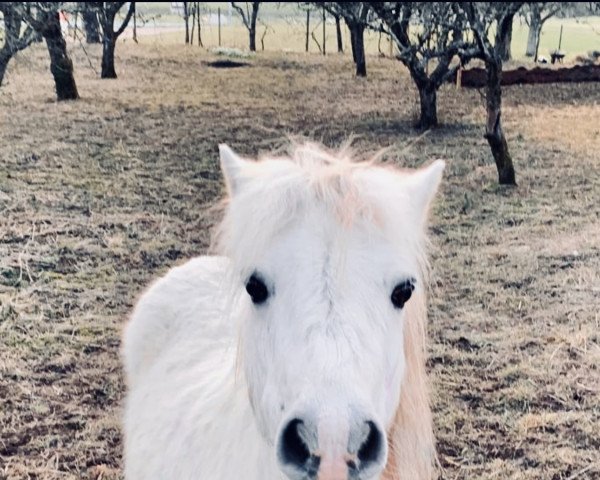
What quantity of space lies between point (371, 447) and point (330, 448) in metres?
0.10

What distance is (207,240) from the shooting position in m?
6.30

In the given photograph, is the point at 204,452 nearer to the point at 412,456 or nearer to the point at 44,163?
the point at 412,456

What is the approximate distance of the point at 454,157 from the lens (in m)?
9.52

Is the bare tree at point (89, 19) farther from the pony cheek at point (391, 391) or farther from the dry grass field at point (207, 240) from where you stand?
the pony cheek at point (391, 391)

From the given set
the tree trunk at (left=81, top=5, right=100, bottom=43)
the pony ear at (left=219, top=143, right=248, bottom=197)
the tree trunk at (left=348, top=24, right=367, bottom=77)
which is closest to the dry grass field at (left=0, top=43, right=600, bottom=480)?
the pony ear at (left=219, top=143, right=248, bottom=197)

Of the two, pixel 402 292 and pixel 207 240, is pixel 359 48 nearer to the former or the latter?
pixel 207 240

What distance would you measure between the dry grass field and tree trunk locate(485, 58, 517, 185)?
0.78ft

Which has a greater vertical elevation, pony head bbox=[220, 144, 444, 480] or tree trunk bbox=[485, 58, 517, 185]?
pony head bbox=[220, 144, 444, 480]

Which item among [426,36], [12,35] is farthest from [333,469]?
[426,36]

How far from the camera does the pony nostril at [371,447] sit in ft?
4.76

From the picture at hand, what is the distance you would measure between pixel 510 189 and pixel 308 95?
7.70 meters

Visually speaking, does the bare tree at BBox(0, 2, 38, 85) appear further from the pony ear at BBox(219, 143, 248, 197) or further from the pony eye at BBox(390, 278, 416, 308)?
the pony eye at BBox(390, 278, 416, 308)

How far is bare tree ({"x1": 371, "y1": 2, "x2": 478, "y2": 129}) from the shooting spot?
994 centimetres

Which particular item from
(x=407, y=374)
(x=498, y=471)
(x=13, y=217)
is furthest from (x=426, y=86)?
(x=407, y=374)
